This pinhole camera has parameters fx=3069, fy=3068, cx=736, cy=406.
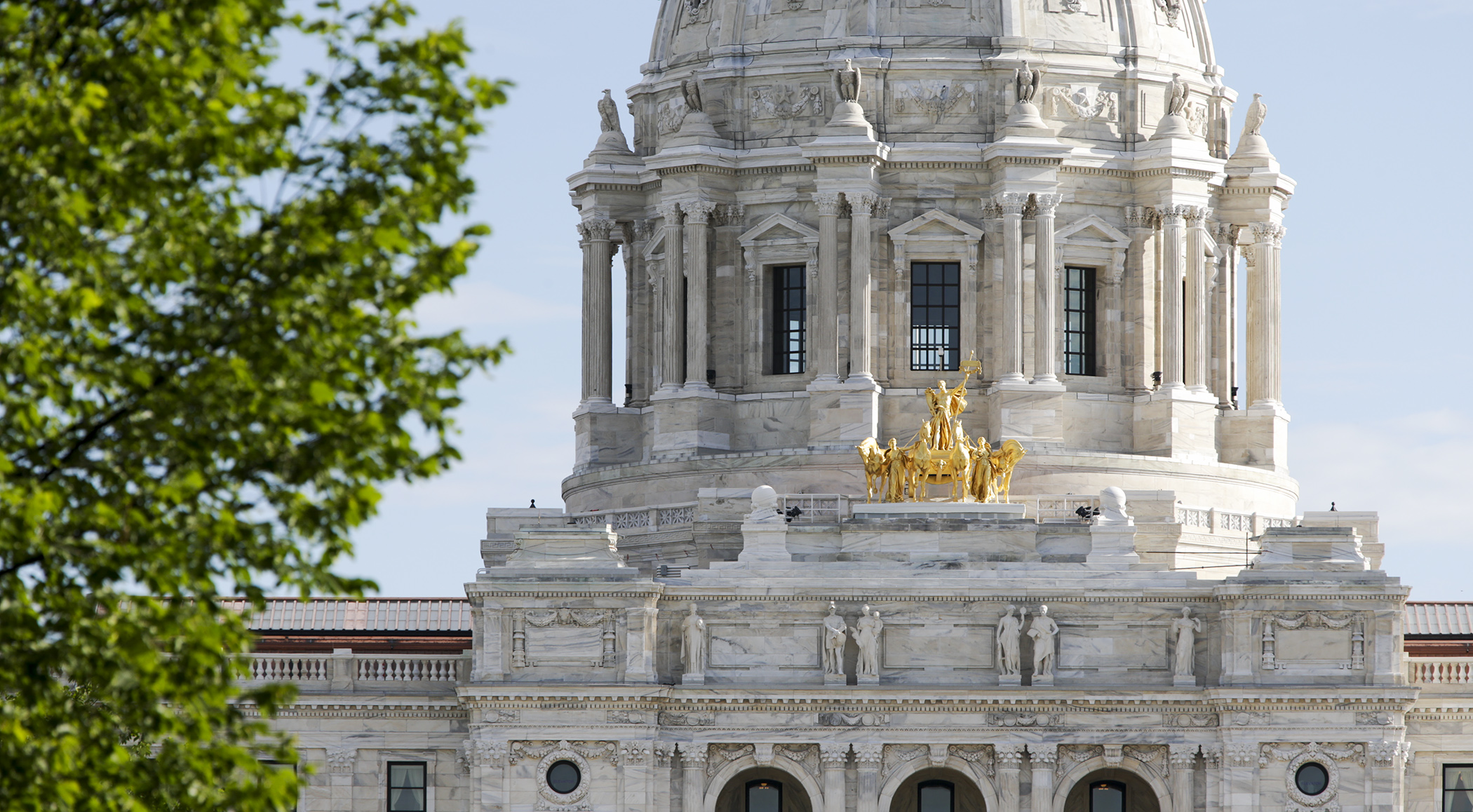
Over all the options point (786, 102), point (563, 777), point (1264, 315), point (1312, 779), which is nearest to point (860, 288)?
point (786, 102)

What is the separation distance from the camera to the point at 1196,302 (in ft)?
297

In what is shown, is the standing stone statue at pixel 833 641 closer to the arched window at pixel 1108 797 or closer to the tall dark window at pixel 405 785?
the arched window at pixel 1108 797

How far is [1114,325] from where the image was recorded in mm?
90000

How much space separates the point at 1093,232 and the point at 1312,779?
20745 mm

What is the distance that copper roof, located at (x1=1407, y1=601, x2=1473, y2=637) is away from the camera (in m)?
84.1

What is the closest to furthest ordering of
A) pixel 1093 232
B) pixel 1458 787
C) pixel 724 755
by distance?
pixel 724 755
pixel 1458 787
pixel 1093 232

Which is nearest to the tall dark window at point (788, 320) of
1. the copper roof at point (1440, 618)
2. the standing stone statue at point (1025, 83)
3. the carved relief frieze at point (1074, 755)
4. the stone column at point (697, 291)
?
the stone column at point (697, 291)

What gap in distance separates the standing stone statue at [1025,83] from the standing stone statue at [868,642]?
19.5 meters

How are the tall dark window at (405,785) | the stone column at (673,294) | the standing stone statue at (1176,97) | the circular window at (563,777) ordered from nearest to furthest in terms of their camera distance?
the circular window at (563,777), the tall dark window at (405,785), the stone column at (673,294), the standing stone statue at (1176,97)

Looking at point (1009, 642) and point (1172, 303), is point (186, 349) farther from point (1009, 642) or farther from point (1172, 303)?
point (1172, 303)

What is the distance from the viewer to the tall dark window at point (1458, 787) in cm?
7825

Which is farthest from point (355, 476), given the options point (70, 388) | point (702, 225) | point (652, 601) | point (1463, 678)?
point (702, 225)

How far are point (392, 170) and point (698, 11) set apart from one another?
2247 inches

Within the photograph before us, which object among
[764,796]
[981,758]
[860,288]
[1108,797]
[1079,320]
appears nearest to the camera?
[981,758]
